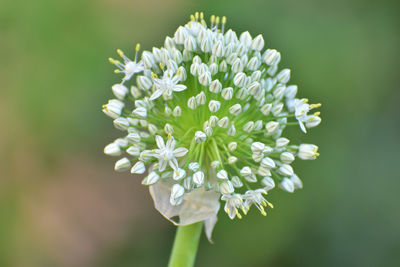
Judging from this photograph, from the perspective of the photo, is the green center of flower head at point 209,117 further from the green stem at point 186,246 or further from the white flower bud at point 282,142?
the green stem at point 186,246

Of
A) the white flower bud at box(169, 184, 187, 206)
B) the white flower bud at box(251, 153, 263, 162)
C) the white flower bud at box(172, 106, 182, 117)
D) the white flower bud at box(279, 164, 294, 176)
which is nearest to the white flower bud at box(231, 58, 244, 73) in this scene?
the white flower bud at box(172, 106, 182, 117)

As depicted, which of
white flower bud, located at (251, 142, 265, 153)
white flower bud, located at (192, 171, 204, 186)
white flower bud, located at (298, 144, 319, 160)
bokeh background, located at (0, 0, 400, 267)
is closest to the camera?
white flower bud, located at (192, 171, 204, 186)

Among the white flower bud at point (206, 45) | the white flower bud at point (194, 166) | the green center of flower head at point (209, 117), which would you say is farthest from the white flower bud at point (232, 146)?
the white flower bud at point (206, 45)

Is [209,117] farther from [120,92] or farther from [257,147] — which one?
[120,92]

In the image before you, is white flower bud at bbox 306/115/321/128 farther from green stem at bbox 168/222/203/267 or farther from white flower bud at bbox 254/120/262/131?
green stem at bbox 168/222/203/267
